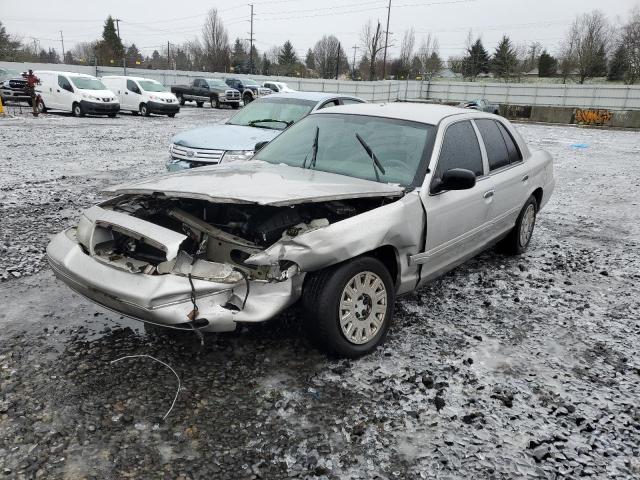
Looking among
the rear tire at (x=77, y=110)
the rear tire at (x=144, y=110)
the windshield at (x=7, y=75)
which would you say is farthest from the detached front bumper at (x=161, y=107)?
the windshield at (x=7, y=75)

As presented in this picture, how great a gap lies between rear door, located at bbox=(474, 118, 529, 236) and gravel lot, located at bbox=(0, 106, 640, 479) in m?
0.64

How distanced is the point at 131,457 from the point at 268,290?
111cm

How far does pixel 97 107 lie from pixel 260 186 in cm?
1996

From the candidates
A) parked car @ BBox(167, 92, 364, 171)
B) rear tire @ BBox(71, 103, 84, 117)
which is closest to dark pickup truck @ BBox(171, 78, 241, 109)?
rear tire @ BBox(71, 103, 84, 117)

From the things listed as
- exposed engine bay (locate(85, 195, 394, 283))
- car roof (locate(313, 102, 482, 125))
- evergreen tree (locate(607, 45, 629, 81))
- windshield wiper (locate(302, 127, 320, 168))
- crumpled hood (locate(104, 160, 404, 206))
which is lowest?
exposed engine bay (locate(85, 195, 394, 283))

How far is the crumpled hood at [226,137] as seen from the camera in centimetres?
794

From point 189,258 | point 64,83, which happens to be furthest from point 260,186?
point 64,83

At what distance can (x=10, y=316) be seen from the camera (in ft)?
12.8

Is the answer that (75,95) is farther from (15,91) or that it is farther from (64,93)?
(15,91)

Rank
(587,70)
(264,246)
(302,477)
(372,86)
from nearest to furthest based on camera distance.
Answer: (302,477), (264,246), (372,86), (587,70)

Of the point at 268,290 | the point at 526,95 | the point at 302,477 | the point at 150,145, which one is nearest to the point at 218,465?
the point at 302,477

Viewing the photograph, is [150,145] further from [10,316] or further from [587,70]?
[587,70]

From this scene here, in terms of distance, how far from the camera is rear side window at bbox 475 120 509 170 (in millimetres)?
4902

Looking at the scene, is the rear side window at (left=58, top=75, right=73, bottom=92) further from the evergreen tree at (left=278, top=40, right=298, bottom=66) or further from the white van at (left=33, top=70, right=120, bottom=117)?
the evergreen tree at (left=278, top=40, right=298, bottom=66)
